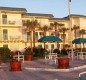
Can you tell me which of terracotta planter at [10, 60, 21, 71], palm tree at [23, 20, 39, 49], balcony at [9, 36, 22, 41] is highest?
palm tree at [23, 20, 39, 49]

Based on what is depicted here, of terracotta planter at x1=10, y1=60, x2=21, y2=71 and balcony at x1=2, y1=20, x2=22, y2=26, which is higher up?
balcony at x1=2, y1=20, x2=22, y2=26

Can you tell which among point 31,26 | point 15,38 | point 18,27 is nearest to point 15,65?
point 31,26

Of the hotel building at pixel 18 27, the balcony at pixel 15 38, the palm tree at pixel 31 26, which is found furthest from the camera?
the balcony at pixel 15 38

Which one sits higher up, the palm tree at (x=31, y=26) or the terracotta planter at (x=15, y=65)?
the palm tree at (x=31, y=26)

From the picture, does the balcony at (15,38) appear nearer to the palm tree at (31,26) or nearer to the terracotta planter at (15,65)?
the palm tree at (31,26)

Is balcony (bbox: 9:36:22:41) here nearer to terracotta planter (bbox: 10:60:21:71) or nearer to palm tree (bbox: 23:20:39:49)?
Answer: palm tree (bbox: 23:20:39:49)

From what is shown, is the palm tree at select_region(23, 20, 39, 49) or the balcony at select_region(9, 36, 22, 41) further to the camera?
the balcony at select_region(9, 36, 22, 41)

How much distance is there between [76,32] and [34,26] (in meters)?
16.3

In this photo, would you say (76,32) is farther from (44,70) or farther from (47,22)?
(44,70)

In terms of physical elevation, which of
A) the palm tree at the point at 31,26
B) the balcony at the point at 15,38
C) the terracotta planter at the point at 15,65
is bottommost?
the terracotta planter at the point at 15,65

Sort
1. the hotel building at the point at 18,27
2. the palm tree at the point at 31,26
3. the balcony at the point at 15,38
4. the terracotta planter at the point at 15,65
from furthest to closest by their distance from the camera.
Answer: the balcony at the point at 15,38 < the hotel building at the point at 18,27 < the palm tree at the point at 31,26 < the terracotta planter at the point at 15,65

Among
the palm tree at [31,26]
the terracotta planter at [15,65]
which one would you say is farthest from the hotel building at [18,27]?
the terracotta planter at [15,65]

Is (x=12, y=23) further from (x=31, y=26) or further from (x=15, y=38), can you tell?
(x=31, y=26)

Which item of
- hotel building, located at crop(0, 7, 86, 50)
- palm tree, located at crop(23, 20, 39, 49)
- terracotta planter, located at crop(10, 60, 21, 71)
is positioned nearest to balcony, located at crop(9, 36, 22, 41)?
hotel building, located at crop(0, 7, 86, 50)
